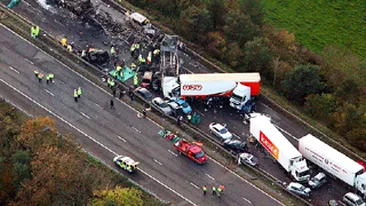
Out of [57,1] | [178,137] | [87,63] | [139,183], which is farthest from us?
[57,1]

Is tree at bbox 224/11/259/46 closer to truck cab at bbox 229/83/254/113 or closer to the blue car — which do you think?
truck cab at bbox 229/83/254/113

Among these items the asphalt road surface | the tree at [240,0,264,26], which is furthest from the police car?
the tree at [240,0,264,26]

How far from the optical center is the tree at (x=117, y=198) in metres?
78.4

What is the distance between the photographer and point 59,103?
→ 99.1m

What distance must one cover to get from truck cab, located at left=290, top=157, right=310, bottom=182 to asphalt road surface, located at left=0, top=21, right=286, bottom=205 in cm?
446

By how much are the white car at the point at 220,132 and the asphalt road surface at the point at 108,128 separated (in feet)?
15.1

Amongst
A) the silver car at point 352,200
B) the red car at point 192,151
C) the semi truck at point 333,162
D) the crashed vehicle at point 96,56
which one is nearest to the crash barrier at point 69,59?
the crashed vehicle at point 96,56

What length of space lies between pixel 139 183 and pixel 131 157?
4.57 metres

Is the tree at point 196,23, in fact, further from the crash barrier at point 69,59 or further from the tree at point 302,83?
the crash barrier at point 69,59

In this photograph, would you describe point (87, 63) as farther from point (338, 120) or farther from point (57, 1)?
point (338, 120)

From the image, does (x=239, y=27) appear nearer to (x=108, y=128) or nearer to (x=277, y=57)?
(x=277, y=57)

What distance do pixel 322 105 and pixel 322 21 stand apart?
110ft

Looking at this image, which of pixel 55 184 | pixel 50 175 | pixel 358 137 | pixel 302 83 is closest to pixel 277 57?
pixel 302 83

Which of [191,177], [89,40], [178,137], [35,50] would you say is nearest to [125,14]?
[89,40]
